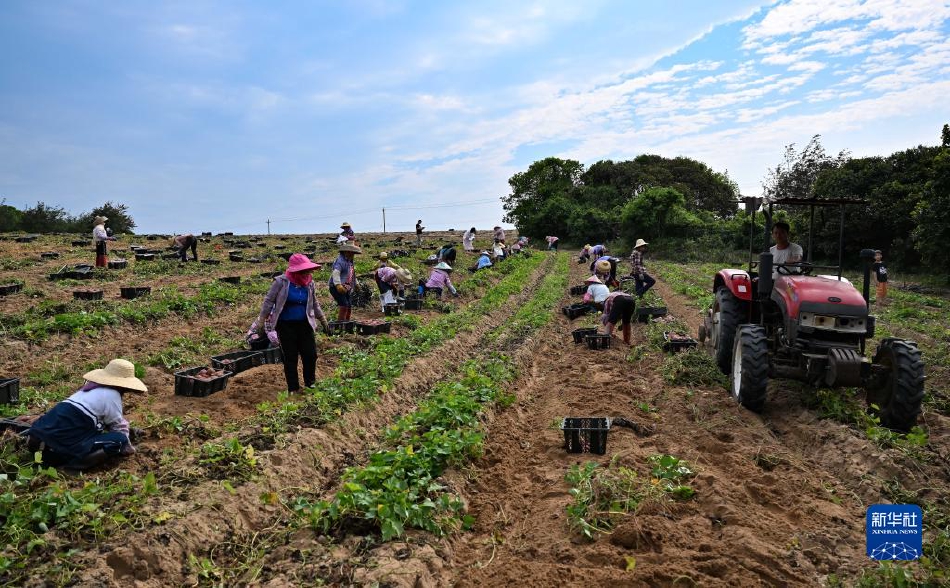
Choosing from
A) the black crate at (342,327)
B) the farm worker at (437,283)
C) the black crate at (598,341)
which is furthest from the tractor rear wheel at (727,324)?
the farm worker at (437,283)

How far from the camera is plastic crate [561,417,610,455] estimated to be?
5652 mm

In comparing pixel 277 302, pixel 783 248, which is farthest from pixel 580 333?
pixel 277 302

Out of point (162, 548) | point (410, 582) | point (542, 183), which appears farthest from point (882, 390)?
point (542, 183)

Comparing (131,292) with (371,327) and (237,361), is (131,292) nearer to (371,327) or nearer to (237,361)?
(371,327)

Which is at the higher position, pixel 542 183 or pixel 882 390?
pixel 542 183

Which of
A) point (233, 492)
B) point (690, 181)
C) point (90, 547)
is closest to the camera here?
point (90, 547)

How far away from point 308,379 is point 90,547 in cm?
384

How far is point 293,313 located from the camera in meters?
7.29

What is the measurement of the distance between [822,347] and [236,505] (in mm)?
5976

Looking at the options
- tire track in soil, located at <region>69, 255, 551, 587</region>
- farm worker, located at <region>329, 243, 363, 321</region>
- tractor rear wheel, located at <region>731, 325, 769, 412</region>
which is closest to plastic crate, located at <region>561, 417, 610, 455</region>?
tractor rear wheel, located at <region>731, 325, 769, 412</region>

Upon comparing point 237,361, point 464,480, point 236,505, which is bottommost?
point 464,480

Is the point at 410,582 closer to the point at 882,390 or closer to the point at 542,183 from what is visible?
the point at 882,390

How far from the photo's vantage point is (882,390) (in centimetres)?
628

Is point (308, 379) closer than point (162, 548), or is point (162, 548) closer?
point (162, 548)
